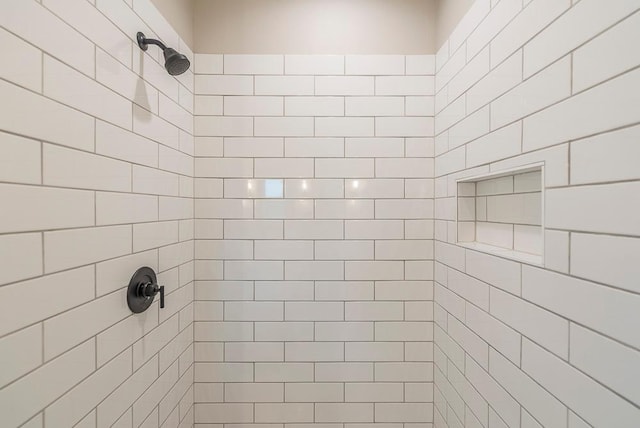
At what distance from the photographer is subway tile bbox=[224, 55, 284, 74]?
141cm

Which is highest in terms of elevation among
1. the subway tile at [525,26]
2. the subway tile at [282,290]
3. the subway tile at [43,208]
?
the subway tile at [525,26]

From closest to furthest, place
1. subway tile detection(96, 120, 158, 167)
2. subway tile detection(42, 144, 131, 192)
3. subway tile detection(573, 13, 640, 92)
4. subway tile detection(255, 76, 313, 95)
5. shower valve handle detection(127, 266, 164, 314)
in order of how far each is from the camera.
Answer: subway tile detection(573, 13, 640, 92), subway tile detection(42, 144, 131, 192), subway tile detection(96, 120, 158, 167), shower valve handle detection(127, 266, 164, 314), subway tile detection(255, 76, 313, 95)

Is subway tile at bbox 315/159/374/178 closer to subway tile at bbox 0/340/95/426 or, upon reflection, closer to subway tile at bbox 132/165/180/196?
subway tile at bbox 132/165/180/196

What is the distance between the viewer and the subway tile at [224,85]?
55.6 inches

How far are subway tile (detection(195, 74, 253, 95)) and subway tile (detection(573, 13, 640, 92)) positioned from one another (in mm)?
1204

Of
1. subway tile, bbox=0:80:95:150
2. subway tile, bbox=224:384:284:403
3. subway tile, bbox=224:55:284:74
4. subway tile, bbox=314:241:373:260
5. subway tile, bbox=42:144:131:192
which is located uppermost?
subway tile, bbox=224:55:284:74

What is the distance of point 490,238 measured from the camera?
Answer: 1.12m

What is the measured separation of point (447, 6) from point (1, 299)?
172 cm

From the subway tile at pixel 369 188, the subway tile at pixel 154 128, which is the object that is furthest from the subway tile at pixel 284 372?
the subway tile at pixel 154 128

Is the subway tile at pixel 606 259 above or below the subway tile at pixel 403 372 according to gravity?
above

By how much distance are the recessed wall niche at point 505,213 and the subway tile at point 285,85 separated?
2.65ft

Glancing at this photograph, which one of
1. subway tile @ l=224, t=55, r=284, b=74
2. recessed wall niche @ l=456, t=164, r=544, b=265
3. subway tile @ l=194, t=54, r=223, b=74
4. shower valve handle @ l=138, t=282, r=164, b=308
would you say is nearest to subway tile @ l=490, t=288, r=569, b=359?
recessed wall niche @ l=456, t=164, r=544, b=265

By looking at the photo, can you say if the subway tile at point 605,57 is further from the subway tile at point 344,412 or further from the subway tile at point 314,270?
the subway tile at point 344,412

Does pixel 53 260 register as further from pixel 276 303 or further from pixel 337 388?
pixel 337 388
